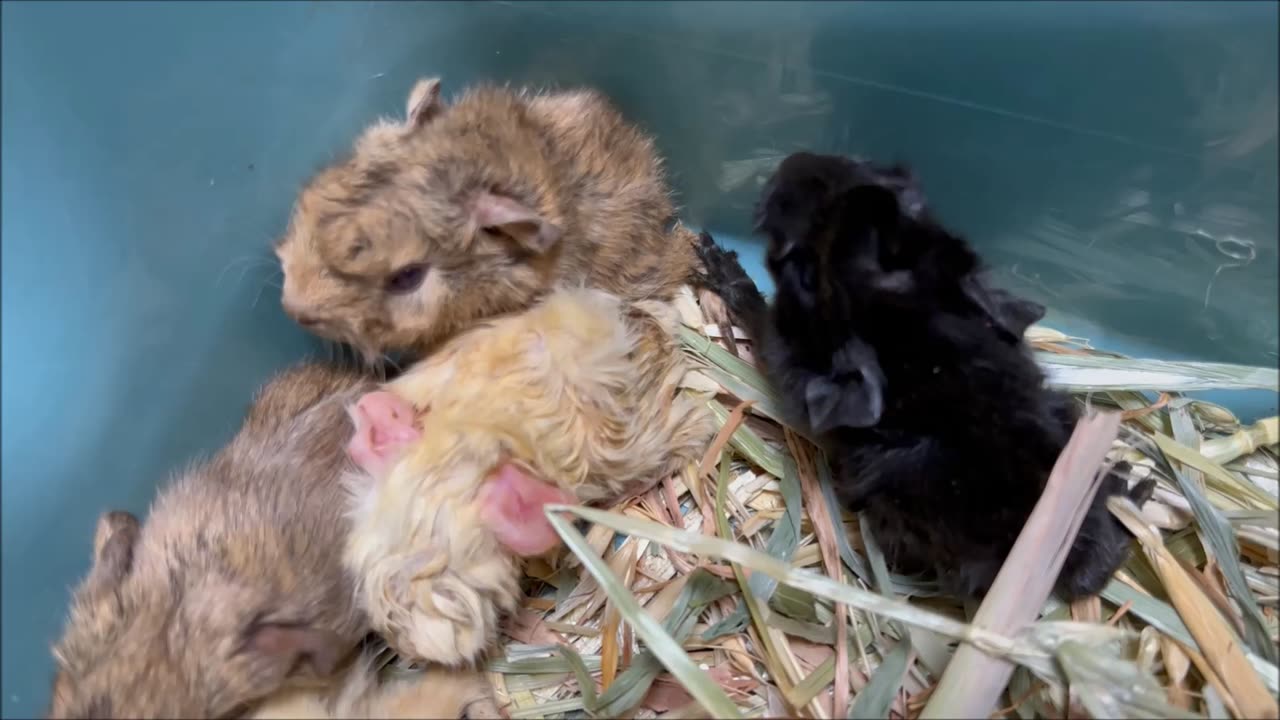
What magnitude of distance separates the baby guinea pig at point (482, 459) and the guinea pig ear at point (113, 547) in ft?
1.72

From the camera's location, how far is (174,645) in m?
1.85

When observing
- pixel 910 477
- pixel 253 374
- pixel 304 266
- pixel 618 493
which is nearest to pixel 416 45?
pixel 304 266

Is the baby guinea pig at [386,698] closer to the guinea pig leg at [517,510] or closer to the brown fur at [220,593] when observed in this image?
the brown fur at [220,593]

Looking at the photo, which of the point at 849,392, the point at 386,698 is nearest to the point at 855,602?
the point at 849,392

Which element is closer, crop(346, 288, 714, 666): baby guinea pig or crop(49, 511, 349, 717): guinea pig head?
crop(49, 511, 349, 717): guinea pig head

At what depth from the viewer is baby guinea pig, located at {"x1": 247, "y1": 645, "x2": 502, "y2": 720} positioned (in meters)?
2.00

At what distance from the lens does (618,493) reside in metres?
2.34

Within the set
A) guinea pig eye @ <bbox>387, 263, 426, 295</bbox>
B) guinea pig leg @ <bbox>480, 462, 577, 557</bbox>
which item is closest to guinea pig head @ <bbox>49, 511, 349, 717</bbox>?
guinea pig leg @ <bbox>480, 462, 577, 557</bbox>

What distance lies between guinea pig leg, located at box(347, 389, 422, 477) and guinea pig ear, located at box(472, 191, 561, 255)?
0.52 m

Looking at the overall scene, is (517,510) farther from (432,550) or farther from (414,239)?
(414,239)

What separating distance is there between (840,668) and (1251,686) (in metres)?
0.92

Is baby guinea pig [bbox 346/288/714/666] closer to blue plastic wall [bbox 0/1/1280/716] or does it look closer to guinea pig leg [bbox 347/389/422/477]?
guinea pig leg [bbox 347/389/422/477]

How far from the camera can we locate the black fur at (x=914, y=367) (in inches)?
73.4

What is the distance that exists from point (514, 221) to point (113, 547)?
4.02 feet
